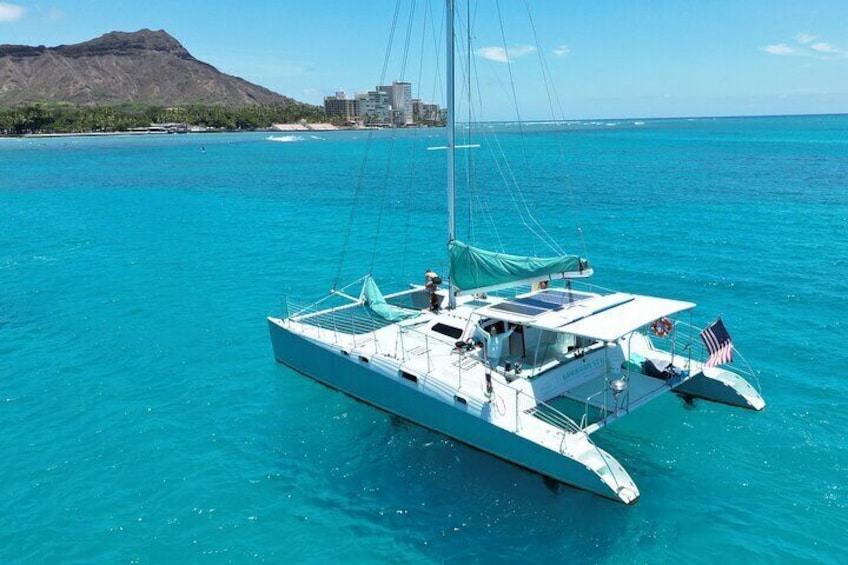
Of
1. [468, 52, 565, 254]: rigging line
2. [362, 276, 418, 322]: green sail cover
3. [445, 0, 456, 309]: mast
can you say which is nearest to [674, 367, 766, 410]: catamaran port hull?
[445, 0, 456, 309]: mast

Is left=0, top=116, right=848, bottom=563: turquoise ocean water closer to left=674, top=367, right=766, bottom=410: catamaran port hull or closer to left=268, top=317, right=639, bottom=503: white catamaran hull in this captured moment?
left=674, top=367, right=766, bottom=410: catamaran port hull

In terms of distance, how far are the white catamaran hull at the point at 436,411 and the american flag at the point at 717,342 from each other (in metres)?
5.01

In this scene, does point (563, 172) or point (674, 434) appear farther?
point (563, 172)

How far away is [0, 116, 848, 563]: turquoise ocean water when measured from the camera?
1193 centimetres

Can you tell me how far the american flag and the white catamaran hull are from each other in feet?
16.4

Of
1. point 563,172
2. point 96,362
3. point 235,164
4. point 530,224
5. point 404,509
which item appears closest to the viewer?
point 404,509

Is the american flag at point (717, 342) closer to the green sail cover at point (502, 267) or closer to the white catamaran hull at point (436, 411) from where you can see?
the green sail cover at point (502, 267)

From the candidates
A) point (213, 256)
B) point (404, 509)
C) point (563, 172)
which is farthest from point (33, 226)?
point (563, 172)

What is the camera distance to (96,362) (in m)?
20.2

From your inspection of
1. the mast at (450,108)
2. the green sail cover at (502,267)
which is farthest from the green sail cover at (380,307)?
the green sail cover at (502,267)

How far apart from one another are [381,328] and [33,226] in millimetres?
39066

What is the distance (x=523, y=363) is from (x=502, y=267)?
282 centimetres

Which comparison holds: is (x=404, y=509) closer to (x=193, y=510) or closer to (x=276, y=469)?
(x=276, y=469)

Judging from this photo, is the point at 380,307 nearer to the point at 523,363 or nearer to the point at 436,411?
the point at 436,411
